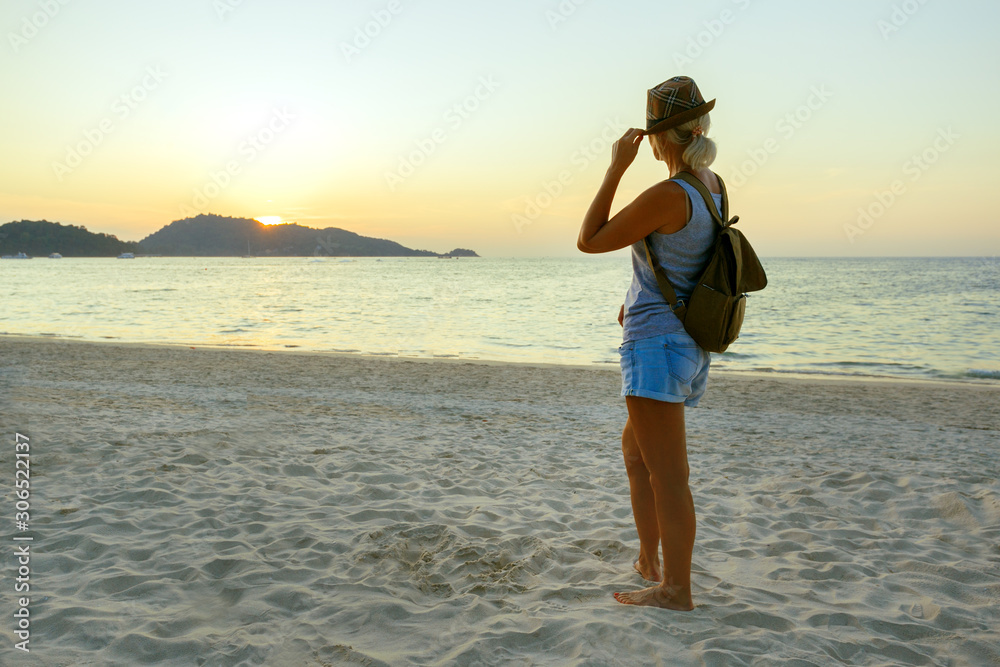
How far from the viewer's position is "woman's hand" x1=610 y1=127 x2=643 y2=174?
231 centimetres

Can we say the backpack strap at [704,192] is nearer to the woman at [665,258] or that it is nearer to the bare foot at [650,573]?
the woman at [665,258]

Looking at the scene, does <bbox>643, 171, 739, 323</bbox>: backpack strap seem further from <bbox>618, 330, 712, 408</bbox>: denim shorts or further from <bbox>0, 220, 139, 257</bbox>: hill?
<bbox>0, 220, 139, 257</bbox>: hill

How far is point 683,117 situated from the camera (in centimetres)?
228

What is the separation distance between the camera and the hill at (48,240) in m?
125

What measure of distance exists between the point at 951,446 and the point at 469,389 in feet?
19.2

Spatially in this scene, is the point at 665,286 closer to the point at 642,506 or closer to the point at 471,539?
the point at 642,506

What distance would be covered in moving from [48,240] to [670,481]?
15649cm

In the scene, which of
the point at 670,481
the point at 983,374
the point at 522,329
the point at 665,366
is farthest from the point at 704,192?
the point at 522,329

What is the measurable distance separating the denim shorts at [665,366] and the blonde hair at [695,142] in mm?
645

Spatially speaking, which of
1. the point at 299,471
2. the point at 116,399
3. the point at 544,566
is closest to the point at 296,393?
the point at 116,399

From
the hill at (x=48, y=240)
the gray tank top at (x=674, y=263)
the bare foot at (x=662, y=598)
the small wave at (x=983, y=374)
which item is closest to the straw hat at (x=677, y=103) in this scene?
the gray tank top at (x=674, y=263)

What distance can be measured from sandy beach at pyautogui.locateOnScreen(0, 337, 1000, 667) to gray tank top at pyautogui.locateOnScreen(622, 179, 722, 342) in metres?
1.24

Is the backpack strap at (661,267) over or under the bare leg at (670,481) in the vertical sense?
over

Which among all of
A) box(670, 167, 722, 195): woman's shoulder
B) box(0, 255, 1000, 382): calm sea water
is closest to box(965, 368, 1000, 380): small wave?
box(0, 255, 1000, 382): calm sea water
